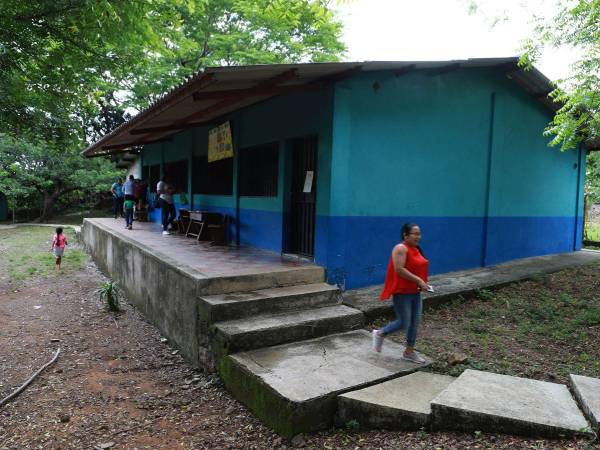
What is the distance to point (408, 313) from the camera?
4398 mm

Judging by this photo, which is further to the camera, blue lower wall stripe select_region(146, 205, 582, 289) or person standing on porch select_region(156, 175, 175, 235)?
person standing on porch select_region(156, 175, 175, 235)

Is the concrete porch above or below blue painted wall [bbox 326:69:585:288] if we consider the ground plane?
below

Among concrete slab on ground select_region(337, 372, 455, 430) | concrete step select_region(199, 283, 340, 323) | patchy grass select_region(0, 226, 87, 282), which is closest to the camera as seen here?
concrete slab on ground select_region(337, 372, 455, 430)

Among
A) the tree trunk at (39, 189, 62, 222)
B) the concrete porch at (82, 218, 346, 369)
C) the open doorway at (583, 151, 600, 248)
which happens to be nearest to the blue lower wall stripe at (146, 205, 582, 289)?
the concrete porch at (82, 218, 346, 369)

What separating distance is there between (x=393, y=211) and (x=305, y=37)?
14.5m

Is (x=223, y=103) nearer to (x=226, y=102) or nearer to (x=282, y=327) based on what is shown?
(x=226, y=102)

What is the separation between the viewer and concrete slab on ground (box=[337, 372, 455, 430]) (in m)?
3.56

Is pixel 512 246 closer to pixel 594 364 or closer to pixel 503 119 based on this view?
pixel 503 119

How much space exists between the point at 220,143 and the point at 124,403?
6202mm

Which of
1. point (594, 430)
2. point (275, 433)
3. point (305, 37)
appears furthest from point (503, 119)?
point (305, 37)

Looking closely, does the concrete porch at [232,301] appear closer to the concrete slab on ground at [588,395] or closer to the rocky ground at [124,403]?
the rocky ground at [124,403]

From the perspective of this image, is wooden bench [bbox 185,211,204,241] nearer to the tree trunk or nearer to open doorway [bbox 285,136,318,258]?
open doorway [bbox 285,136,318,258]

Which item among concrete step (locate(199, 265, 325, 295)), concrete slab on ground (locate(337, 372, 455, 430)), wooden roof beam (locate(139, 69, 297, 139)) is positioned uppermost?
wooden roof beam (locate(139, 69, 297, 139))

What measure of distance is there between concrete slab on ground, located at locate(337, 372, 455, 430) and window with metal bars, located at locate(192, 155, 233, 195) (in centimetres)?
698
